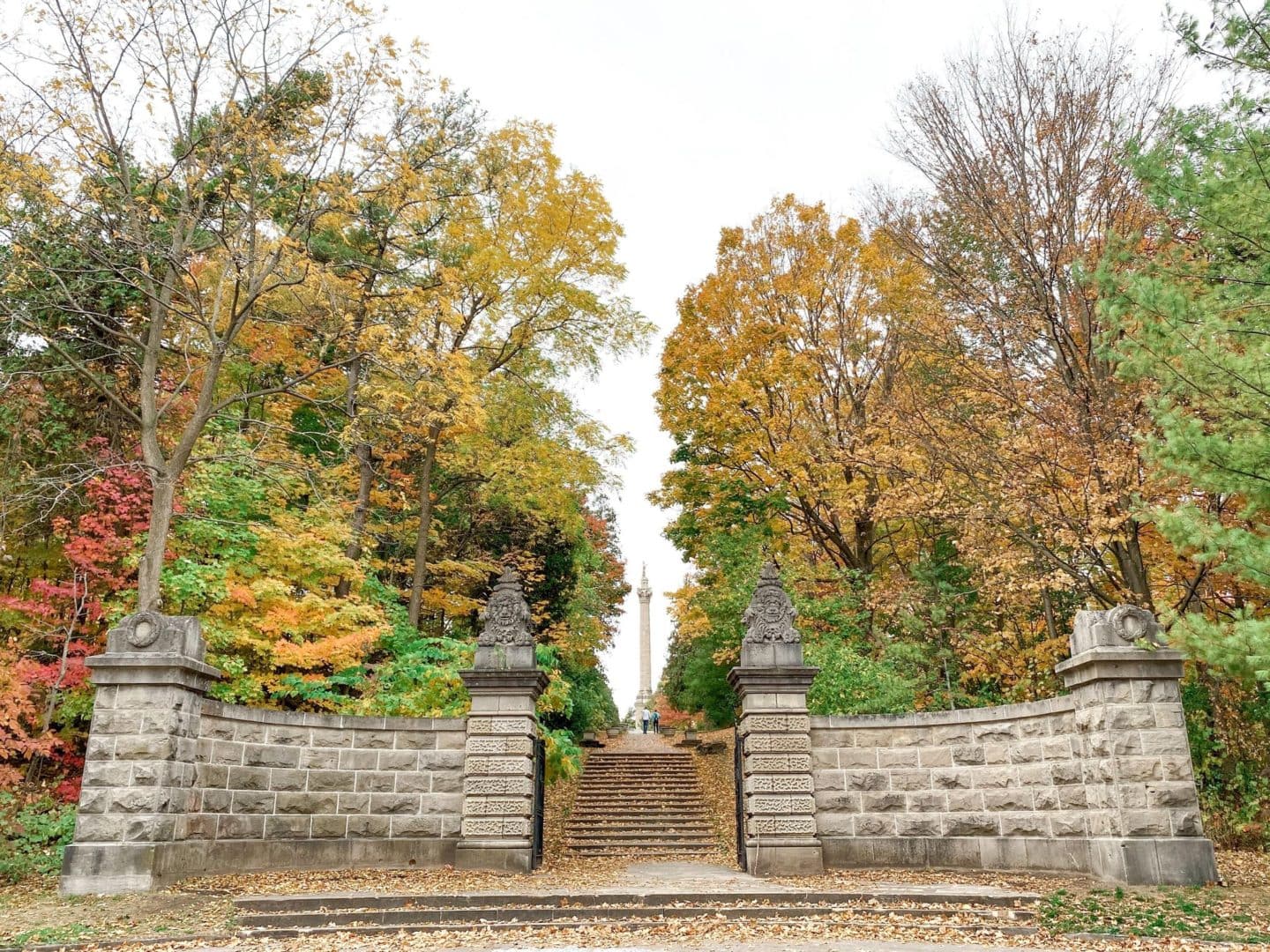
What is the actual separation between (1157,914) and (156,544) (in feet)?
37.0

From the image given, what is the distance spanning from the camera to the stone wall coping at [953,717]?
923cm

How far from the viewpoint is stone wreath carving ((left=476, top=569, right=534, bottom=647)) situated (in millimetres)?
10633

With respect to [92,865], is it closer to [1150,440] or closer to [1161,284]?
[1150,440]

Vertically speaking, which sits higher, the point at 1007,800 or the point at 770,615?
the point at 770,615

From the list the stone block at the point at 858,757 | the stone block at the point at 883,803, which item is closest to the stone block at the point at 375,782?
the stone block at the point at 858,757

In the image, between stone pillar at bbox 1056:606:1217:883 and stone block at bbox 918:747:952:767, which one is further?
stone block at bbox 918:747:952:767

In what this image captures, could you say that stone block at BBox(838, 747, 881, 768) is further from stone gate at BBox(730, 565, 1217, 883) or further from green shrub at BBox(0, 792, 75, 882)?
green shrub at BBox(0, 792, 75, 882)

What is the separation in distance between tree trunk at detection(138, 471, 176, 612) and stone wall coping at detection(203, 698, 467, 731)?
177cm

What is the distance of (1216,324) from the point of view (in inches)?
284

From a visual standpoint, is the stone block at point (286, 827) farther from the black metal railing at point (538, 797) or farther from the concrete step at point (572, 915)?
the black metal railing at point (538, 797)

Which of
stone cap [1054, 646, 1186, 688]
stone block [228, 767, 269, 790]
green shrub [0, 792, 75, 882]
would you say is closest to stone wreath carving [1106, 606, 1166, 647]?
stone cap [1054, 646, 1186, 688]

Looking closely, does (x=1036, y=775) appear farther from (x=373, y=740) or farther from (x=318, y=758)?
(x=318, y=758)

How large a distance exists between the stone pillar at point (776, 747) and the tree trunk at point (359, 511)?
7.12 metres

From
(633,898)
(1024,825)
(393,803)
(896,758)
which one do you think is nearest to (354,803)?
(393,803)
